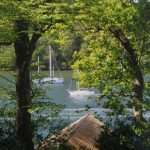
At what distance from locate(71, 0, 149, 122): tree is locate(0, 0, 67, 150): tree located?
74.8 inches

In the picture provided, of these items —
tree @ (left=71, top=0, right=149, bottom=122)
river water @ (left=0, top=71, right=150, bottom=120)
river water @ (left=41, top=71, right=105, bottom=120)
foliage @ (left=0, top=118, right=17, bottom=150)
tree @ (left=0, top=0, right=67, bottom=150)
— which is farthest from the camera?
river water @ (left=41, top=71, right=105, bottom=120)

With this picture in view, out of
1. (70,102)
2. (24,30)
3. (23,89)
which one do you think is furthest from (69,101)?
(24,30)

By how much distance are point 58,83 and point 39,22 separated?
50.1 m

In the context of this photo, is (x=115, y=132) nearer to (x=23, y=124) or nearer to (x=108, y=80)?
(x=23, y=124)

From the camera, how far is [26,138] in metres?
9.77

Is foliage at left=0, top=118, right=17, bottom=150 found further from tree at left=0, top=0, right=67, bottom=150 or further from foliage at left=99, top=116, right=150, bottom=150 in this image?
foliage at left=99, top=116, right=150, bottom=150

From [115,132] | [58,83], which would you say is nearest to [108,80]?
[115,132]

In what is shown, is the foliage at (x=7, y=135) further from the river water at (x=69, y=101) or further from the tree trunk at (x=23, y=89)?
the river water at (x=69, y=101)

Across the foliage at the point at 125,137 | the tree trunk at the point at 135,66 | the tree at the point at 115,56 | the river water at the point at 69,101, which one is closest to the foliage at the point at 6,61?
the tree at the point at 115,56

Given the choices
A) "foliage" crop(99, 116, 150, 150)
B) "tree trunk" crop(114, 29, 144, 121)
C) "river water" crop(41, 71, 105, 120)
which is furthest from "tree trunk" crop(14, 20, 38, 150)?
"river water" crop(41, 71, 105, 120)

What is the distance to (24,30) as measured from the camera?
30.2ft

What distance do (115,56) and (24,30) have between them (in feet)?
19.9

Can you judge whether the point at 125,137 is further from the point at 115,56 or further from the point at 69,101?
the point at 69,101

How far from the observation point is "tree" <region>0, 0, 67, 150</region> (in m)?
8.05
